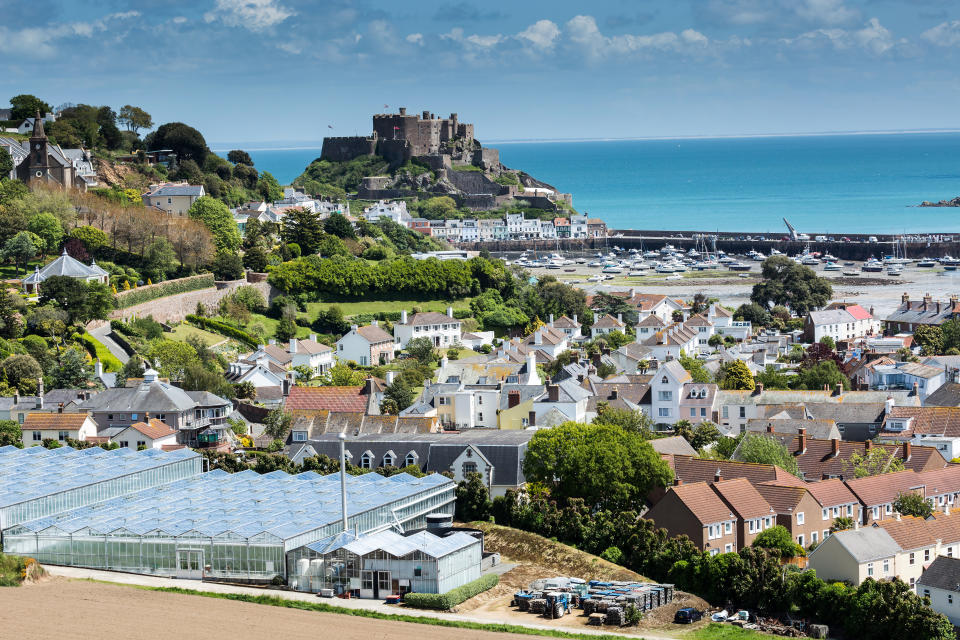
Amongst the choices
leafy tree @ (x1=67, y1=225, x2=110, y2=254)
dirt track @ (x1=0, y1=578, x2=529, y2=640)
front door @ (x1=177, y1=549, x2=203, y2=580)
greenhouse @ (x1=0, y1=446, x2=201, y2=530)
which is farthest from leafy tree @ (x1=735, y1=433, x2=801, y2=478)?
leafy tree @ (x1=67, y1=225, x2=110, y2=254)

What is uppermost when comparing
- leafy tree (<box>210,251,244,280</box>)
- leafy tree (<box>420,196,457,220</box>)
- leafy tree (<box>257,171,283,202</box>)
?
leafy tree (<box>257,171,283,202</box>)

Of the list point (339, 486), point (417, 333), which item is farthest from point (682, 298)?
point (339, 486)

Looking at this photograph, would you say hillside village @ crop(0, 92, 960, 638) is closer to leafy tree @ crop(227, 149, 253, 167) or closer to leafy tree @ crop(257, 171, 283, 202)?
leafy tree @ crop(257, 171, 283, 202)

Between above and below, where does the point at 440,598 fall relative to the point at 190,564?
below

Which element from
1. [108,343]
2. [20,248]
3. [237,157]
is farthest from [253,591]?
[237,157]

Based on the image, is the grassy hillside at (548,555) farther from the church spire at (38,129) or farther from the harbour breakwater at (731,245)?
the harbour breakwater at (731,245)

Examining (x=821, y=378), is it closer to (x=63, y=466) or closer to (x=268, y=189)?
(x=63, y=466)

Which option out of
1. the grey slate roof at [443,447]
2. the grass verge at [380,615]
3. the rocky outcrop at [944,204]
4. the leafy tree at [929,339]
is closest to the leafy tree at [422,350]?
the grey slate roof at [443,447]
